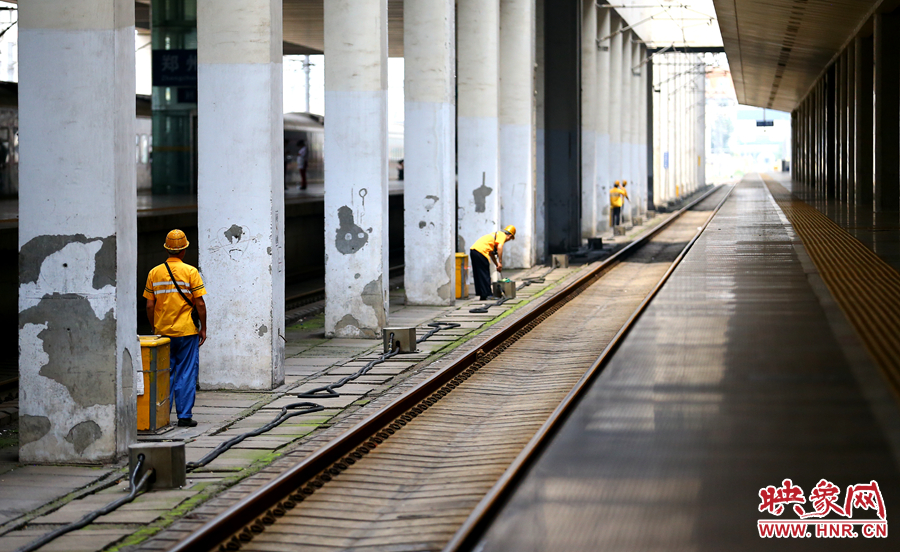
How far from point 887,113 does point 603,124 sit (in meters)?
10.1

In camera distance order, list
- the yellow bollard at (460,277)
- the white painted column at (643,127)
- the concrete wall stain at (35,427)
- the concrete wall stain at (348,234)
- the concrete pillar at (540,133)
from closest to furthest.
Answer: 1. the concrete wall stain at (35,427)
2. the concrete wall stain at (348,234)
3. the yellow bollard at (460,277)
4. the concrete pillar at (540,133)
5. the white painted column at (643,127)

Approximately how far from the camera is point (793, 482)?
6.73 m

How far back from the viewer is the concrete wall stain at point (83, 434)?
896cm

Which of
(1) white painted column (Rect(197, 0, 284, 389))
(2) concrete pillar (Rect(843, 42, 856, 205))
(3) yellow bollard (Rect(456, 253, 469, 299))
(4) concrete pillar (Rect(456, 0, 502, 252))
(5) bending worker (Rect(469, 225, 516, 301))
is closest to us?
(1) white painted column (Rect(197, 0, 284, 389))

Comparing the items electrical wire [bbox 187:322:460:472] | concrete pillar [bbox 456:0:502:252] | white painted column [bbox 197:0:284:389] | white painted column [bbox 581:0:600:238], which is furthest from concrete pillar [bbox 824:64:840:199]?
white painted column [bbox 197:0:284:389]

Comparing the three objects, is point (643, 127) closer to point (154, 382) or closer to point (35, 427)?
point (154, 382)

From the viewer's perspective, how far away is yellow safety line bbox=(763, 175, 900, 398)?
1085 cm

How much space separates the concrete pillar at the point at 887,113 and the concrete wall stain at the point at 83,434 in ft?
96.4

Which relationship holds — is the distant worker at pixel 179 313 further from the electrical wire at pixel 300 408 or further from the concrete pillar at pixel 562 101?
the concrete pillar at pixel 562 101

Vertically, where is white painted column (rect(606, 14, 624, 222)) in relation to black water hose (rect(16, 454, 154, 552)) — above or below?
above

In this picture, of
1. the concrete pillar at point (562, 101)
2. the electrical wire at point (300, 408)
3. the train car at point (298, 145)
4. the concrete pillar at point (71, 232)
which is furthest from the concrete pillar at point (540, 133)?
the concrete pillar at point (71, 232)

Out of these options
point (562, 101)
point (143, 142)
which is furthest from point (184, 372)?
point (143, 142)

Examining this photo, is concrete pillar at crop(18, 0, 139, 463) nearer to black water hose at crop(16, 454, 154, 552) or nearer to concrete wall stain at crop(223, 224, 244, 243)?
black water hose at crop(16, 454, 154, 552)

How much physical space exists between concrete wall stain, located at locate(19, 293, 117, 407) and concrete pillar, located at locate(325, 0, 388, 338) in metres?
6.94
